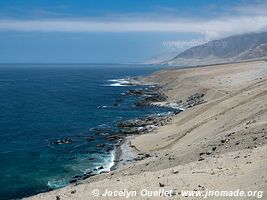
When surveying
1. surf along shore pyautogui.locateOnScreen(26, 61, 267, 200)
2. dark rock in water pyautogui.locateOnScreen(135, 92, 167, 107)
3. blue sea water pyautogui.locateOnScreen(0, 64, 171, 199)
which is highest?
surf along shore pyautogui.locateOnScreen(26, 61, 267, 200)

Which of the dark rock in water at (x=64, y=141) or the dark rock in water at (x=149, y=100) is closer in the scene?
the dark rock in water at (x=64, y=141)

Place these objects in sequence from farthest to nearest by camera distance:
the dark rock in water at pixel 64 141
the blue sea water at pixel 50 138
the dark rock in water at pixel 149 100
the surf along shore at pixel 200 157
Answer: the dark rock in water at pixel 149 100 < the dark rock in water at pixel 64 141 < the blue sea water at pixel 50 138 < the surf along shore at pixel 200 157

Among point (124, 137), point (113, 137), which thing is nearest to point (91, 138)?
point (113, 137)

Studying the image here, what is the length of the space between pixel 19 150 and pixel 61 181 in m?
15.2

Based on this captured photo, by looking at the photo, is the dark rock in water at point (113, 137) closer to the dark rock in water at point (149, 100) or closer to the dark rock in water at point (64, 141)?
the dark rock in water at point (64, 141)

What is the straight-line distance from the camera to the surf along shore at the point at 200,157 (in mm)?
26828

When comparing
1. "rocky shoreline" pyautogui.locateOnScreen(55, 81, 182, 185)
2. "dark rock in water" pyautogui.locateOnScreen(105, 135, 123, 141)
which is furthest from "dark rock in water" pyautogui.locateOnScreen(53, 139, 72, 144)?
"dark rock in water" pyautogui.locateOnScreen(105, 135, 123, 141)

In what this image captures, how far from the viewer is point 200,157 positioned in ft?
124

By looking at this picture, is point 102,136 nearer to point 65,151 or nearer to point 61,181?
point 65,151

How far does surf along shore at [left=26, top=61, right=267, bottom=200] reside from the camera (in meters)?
26.8

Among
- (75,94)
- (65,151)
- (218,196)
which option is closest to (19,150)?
(65,151)

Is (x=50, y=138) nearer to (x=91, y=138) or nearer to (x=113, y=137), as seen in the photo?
(x=91, y=138)

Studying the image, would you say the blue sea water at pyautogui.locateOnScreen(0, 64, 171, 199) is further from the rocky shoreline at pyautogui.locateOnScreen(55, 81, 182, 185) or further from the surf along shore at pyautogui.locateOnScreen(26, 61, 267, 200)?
the surf along shore at pyautogui.locateOnScreen(26, 61, 267, 200)

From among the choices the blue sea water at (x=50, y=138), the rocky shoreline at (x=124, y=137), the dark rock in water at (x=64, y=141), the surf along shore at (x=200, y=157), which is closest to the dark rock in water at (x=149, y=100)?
the blue sea water at (x=50, y=138)
